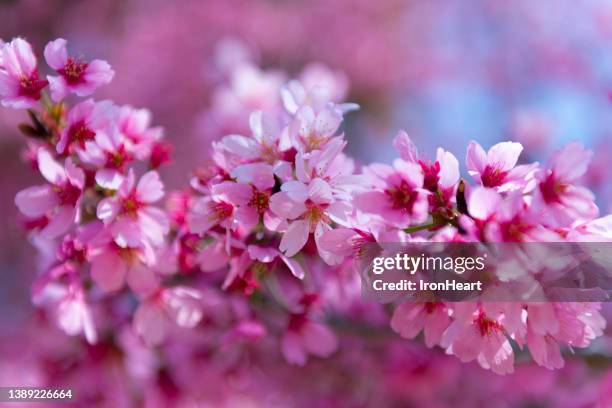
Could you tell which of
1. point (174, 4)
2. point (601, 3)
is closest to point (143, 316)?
point (174, 4)

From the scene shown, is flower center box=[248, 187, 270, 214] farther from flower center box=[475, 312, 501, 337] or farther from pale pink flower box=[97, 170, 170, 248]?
flower center box=[475, 312, 501, 337]


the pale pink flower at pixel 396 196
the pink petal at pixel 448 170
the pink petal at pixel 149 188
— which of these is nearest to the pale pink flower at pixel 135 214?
the pink petal at pixel 149 188

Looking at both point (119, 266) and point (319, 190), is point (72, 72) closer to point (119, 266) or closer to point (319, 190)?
point (119, 266)

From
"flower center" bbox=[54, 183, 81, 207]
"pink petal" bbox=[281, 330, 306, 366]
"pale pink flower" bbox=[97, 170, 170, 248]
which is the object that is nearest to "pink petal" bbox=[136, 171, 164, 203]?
"pale pink flower" bbox=[97, 170, 170, 248]

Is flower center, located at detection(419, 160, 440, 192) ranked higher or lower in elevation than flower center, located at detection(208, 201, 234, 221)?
higher

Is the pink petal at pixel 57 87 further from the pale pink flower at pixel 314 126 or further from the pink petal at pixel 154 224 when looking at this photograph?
the pale pink flower at pixel 314 126

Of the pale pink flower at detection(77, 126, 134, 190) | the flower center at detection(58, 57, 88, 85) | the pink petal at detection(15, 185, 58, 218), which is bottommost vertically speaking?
the pink petal at detection(15, 185, 58, 218)

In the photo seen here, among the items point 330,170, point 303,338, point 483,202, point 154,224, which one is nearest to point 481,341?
point 483,202
